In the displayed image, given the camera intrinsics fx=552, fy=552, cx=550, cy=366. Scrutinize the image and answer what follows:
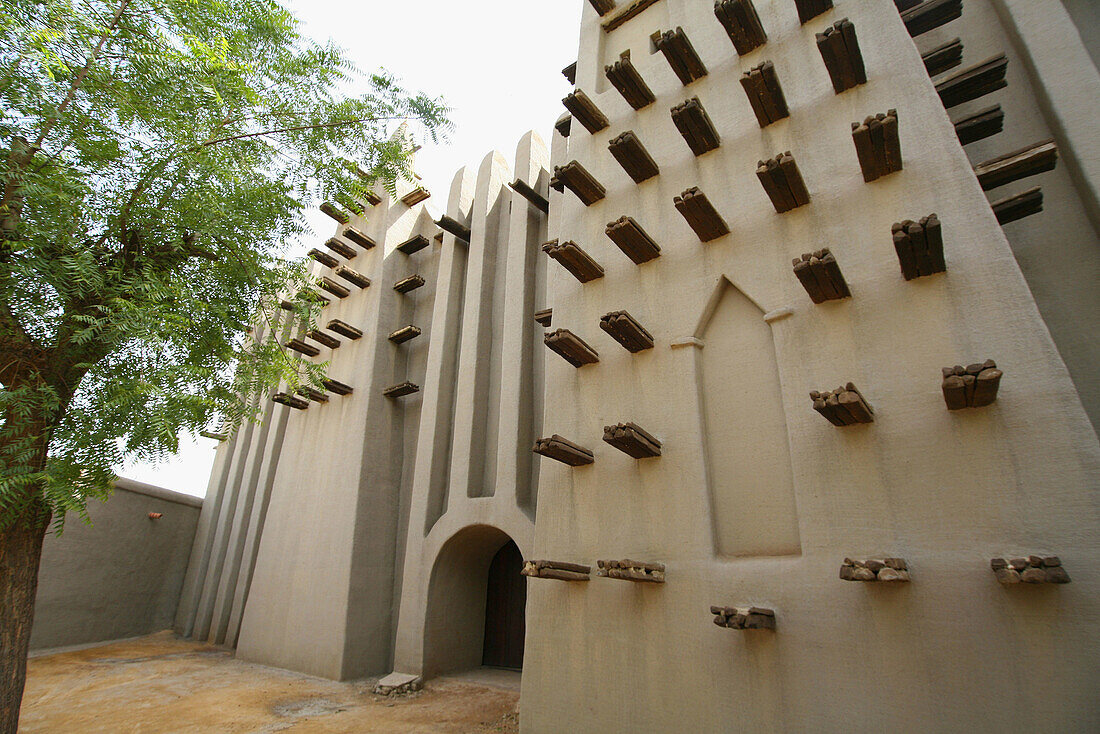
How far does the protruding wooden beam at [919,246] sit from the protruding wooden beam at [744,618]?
3079 millimetres

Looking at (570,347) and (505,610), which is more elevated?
(570,347)

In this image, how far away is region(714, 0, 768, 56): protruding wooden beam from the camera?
6379mm

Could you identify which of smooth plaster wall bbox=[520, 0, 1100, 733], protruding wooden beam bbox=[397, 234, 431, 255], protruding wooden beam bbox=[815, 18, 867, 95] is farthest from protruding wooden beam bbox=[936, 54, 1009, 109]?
protruding wooden beam bbox=[397, 234, 431, 255]

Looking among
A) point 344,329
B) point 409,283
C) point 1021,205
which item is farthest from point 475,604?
point 1021,205

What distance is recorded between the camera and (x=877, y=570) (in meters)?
3.99

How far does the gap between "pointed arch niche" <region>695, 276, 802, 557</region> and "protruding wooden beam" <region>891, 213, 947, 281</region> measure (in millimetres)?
1360

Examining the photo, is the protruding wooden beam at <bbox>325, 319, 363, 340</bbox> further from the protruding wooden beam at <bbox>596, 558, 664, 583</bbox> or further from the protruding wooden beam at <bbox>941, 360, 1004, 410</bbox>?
the protruding wooden beam at <bbox>941, 360, 1004, 410</bbox>

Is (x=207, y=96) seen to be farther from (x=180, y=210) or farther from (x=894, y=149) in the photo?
(x=894, y=149)

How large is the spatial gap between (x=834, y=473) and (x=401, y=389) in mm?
8153

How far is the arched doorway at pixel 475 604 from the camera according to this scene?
8.96 metres

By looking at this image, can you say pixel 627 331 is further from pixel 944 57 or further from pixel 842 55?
pixel 944 57

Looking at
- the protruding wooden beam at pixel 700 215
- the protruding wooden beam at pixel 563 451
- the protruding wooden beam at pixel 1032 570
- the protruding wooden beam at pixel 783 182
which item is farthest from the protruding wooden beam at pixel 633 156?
the protruding wooden beam at pixel 1032 570

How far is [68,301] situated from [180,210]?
1.37 metres

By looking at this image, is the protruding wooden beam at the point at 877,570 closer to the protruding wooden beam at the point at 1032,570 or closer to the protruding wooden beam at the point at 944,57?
the protruding wooden beam at the point at 1032,570
